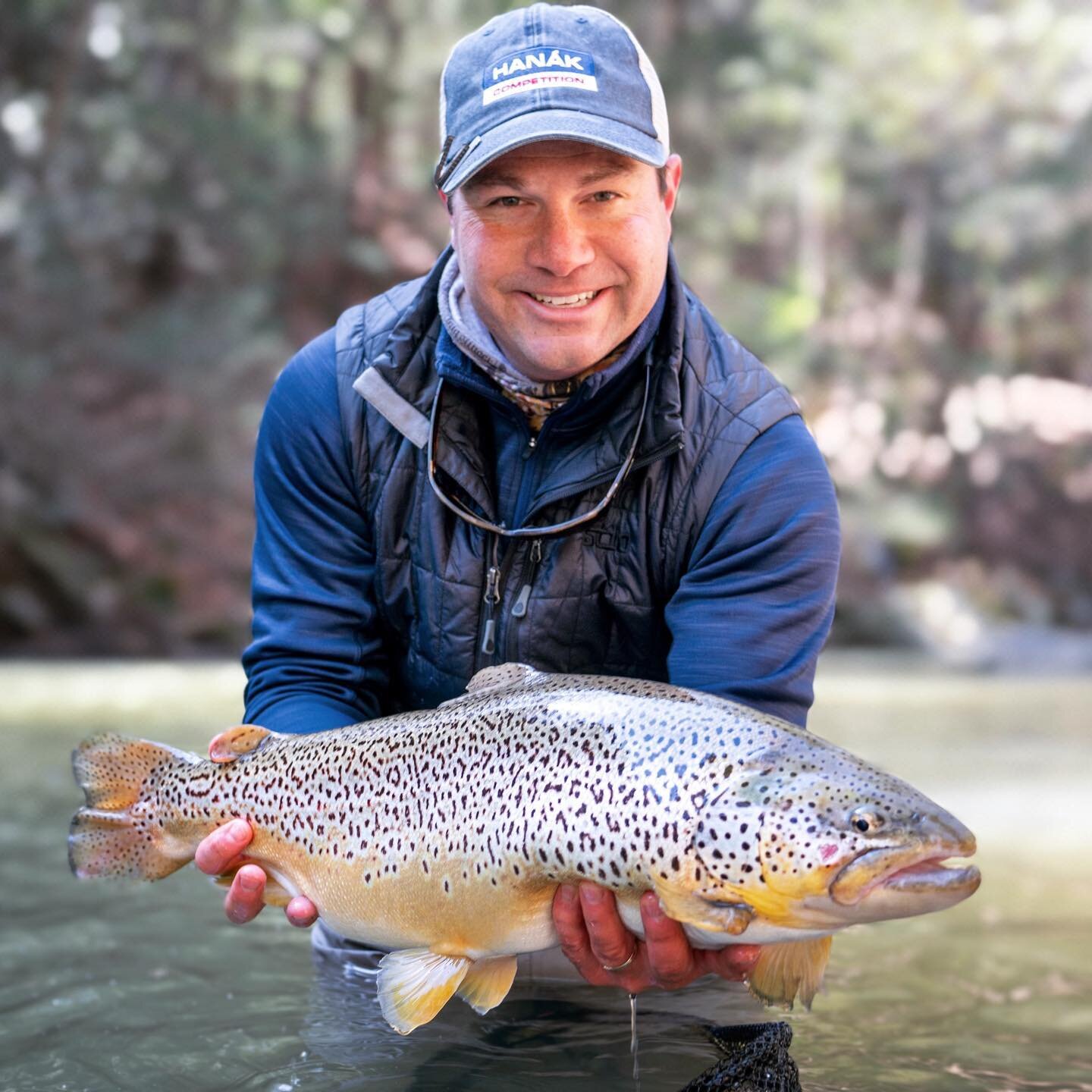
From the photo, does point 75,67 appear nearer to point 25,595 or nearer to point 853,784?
point 25,595

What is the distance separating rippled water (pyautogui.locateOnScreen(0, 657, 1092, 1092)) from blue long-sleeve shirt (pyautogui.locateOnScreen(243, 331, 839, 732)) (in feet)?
2.62

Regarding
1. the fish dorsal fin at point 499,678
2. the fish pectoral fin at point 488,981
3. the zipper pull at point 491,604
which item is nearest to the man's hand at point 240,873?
the fish pectoral fin at point 488,981

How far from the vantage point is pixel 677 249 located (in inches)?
947

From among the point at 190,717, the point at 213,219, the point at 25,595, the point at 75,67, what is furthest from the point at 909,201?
Answer: the point at 190,717

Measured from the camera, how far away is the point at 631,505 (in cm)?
331

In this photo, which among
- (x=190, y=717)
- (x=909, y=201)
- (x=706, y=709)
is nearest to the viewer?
(x=706, y=709)

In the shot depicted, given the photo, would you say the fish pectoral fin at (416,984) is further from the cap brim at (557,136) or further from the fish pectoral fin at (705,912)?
the cap brim at (557,136)

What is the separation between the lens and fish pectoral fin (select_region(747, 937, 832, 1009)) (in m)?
2.55

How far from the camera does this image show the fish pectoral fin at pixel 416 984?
268 cm

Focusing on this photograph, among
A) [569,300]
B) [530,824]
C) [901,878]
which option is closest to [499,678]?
[530,824]

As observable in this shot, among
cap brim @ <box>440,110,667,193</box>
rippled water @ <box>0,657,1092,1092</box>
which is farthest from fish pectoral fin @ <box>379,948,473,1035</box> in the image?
cap brim @ <box>440,110,667,193</box>

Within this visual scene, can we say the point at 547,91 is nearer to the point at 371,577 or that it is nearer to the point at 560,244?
the point at 560,244

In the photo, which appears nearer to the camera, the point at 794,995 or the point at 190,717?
the point at 794,995

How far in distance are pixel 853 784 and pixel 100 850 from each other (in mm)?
1672
